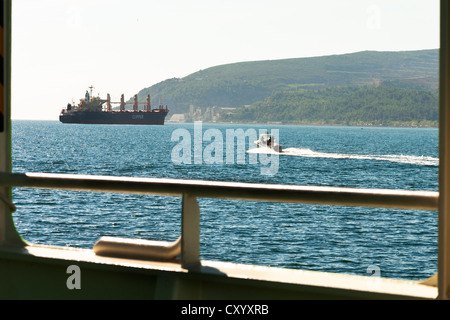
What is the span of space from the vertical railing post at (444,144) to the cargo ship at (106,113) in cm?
16056

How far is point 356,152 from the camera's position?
106 meters

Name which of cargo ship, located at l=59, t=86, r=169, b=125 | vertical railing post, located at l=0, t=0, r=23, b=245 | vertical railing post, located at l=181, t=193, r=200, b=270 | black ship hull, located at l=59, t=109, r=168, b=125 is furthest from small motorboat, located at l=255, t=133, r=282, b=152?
vertical railing post, located at l=181, t=193, r=200, b=270

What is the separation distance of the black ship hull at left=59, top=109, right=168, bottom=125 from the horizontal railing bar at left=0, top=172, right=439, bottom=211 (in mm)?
161423

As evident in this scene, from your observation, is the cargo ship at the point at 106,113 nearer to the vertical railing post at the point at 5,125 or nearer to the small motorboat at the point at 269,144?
the small motorboat at the point at 269,144

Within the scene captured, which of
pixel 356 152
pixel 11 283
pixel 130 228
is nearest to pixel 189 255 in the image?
pixel 11 283

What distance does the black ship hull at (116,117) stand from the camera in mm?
163163

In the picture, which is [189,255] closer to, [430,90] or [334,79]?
[430,90]

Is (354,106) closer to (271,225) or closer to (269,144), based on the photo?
(269,144)

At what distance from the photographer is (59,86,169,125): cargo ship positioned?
528 feet

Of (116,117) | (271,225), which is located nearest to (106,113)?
(116,117)

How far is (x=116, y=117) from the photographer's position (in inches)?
6599

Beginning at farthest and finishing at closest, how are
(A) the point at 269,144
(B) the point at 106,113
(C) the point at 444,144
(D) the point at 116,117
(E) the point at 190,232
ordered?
1. (D) the point at 116,117
2. (B) the point at 106,113
3. (A) the point at 269,144
4. (E) the point at 190,232
5. (C) the point at 444,144

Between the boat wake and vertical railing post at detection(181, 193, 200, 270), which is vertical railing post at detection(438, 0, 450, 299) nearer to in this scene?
vertical railing post at detection(181, 193, 200, 270)

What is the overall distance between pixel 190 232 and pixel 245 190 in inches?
11.6
